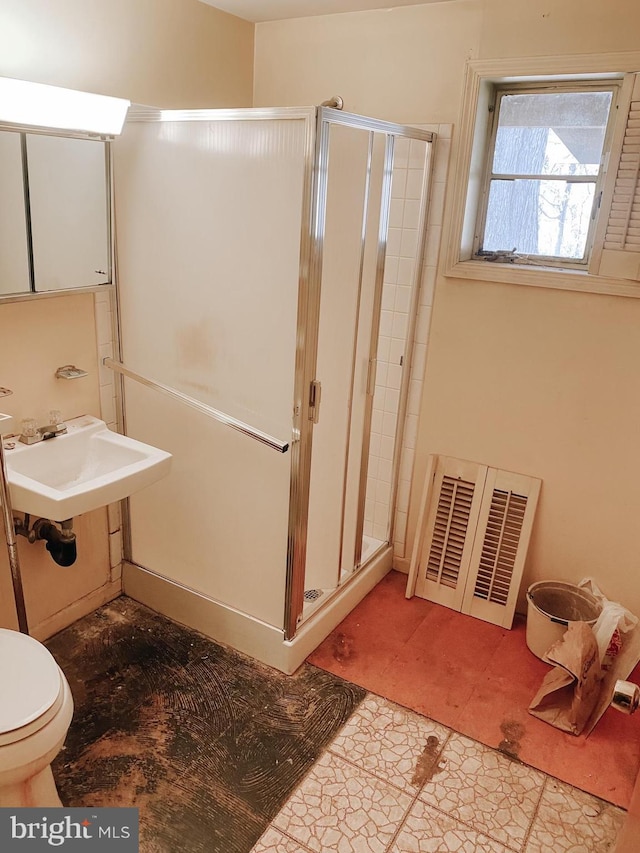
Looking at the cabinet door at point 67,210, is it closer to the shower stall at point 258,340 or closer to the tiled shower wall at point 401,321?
the shower stall at point 258,340

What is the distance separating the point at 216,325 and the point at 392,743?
1.47 meters

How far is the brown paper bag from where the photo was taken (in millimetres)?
2158

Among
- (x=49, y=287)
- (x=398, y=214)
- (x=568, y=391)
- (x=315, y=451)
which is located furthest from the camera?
(x=398, y=214)

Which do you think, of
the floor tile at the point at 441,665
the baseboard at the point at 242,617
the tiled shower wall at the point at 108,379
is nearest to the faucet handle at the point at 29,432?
the tiled shower wall at the point at 108,379

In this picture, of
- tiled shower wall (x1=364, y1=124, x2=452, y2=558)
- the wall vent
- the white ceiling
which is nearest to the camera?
the white ceiling

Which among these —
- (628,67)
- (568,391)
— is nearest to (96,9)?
(628,67)

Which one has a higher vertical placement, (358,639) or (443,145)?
(443,145)

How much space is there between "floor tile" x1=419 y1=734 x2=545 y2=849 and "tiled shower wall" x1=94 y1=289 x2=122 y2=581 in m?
1.48

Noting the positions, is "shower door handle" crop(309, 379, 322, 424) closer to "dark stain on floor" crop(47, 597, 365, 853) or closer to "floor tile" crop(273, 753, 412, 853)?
"dark stain on floor" crop(47, 597, 365, 853)

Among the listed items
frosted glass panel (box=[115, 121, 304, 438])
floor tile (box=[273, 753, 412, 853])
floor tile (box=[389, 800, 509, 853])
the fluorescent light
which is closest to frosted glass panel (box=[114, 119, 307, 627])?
frosted glass panel (box=[115, 121, 304, 438])

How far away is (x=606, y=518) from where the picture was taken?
249 cm

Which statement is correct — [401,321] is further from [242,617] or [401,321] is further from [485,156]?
[242,617]

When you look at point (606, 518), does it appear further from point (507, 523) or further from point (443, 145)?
point (443, 145)

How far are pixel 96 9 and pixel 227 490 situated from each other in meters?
1.61
